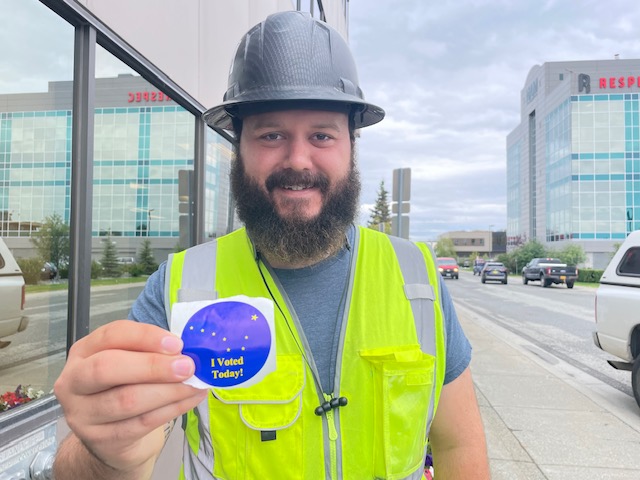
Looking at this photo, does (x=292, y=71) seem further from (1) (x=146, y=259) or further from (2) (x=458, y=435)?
(1) (x=146, y=259)

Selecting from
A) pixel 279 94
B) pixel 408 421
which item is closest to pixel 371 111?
pixel 279 94

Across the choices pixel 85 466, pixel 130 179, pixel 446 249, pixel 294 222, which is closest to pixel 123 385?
pixel 85 466

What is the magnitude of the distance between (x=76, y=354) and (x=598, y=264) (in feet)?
209

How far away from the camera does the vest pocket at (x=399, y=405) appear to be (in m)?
1.30

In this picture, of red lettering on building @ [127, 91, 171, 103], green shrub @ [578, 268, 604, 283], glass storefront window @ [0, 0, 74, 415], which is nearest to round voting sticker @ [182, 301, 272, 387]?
glass storefront window @ [0, 0, 74, 415]

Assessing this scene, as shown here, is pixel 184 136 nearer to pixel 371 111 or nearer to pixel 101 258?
pixel 101 258

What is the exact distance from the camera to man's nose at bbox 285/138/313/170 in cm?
146

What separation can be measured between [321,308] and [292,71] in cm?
79

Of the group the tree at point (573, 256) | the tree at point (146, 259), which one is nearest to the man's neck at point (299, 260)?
the tree at point (146, 259)

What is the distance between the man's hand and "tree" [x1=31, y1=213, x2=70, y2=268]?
2.02 metres

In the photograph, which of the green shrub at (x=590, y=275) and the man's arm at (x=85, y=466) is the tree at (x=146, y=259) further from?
the green shrub at (x=590, y=275)

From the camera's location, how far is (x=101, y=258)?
3.15 meters

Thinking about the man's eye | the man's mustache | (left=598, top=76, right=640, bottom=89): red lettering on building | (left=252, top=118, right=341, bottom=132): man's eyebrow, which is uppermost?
(left=598, top=76, right=640, bottom=89): red lettering on building

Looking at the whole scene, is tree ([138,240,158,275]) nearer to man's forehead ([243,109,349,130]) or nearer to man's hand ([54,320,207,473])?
man's forehead ([243,109,349,130])
